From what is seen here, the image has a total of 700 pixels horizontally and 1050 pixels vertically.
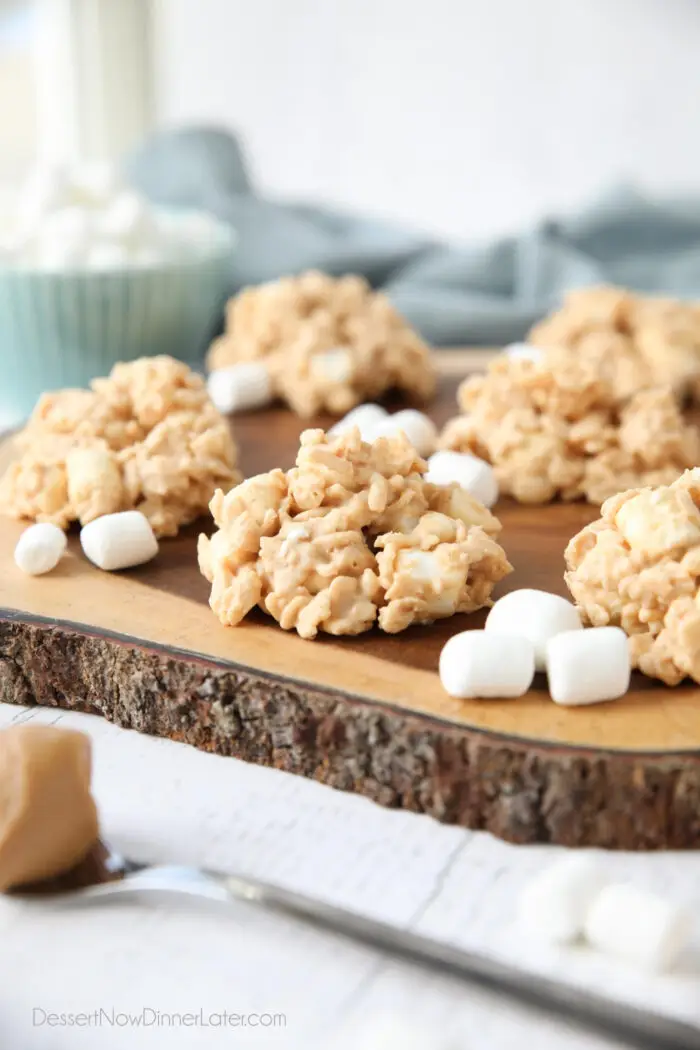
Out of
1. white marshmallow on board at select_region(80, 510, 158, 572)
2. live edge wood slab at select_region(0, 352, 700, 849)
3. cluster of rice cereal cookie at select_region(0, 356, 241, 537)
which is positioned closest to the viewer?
live edge wood slab at select_region(0, 352, 700, 849)

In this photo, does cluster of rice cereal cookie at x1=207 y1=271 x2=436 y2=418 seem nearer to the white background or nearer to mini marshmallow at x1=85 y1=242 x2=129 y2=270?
mini marshmallow at x1=85 y1=242 x2=129 y2=270

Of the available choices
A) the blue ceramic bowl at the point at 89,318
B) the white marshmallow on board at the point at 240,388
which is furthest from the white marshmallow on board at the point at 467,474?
the blue ceramic bowl at the point at 89,318

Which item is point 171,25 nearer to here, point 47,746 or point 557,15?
point 557,15

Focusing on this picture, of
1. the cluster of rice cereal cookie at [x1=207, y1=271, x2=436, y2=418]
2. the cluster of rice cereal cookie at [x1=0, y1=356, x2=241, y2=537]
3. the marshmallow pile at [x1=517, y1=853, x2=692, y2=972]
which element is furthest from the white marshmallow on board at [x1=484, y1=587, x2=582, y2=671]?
the cluster of rice cereal cookie at [x1=207, y1=271, x2=436, y2=418]

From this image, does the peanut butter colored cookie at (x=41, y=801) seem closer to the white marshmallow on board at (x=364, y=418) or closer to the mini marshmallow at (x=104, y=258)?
the white marshmallow on board at (x=364, y=418)

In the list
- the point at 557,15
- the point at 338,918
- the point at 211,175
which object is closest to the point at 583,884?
the point at 338,918
